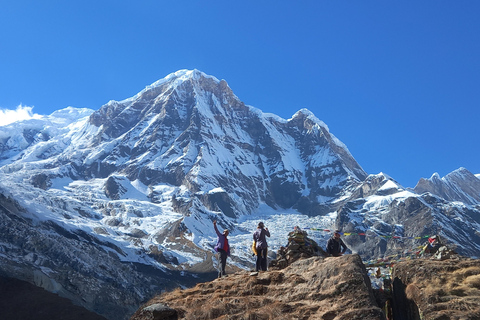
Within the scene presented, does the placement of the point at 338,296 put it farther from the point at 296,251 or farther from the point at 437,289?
the point at 296,251

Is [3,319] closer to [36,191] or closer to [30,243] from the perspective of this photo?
[30,243]

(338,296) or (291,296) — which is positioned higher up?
(291,296)

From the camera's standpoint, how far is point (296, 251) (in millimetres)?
18531

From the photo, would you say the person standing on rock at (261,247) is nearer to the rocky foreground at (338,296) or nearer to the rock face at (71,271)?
the rocky foreground at (338,296)

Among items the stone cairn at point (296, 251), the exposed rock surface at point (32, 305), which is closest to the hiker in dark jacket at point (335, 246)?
the stone cairn at point (296, 251)

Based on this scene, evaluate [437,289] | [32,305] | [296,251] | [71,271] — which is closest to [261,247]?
[296,251]

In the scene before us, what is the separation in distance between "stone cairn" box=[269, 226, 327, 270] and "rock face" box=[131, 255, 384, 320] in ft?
10.5

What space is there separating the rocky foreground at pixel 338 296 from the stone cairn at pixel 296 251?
3462mm

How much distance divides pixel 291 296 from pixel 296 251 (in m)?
5.59

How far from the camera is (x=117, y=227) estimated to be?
198 metres

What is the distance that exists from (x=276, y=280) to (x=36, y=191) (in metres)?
202

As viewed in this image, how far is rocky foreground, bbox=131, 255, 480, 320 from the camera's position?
11414mm

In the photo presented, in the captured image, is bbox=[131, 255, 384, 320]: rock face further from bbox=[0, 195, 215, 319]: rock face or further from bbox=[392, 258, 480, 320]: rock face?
bbox=[0, 195, 215, 319]: rock face

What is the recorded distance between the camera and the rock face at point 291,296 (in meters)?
11.6
